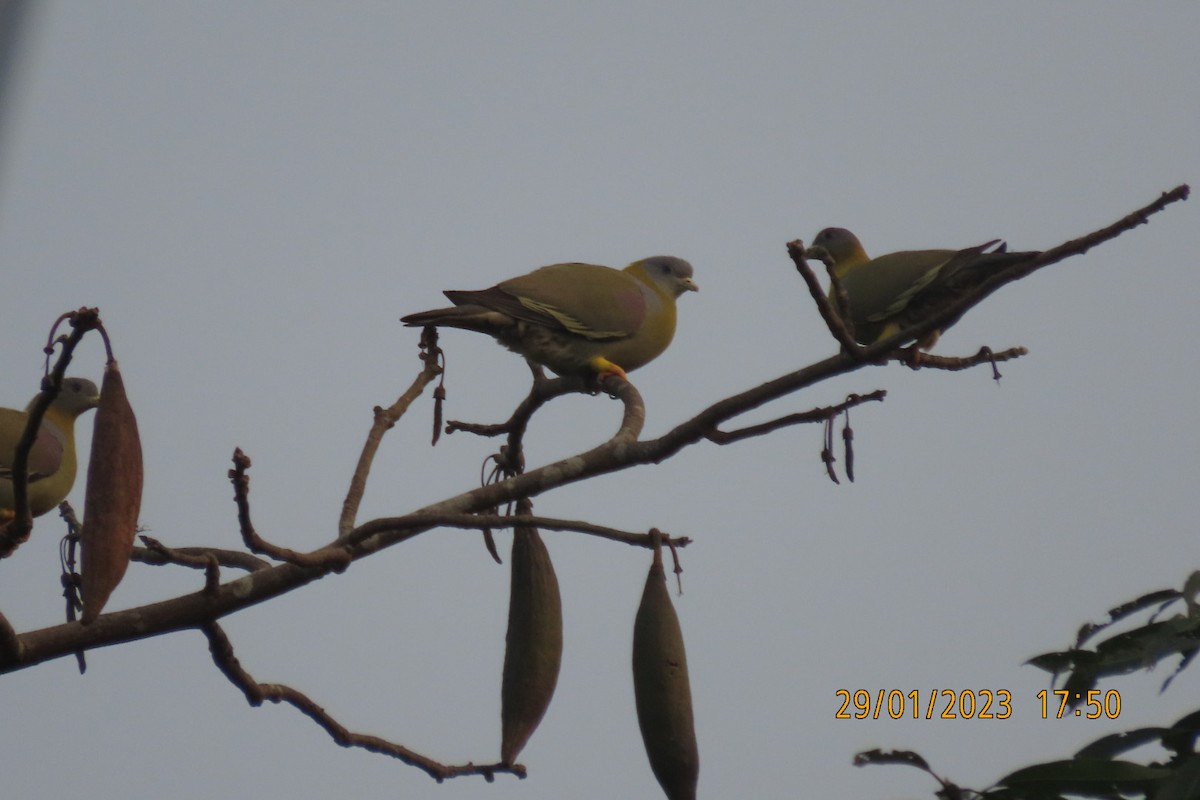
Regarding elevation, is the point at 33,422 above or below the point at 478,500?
above

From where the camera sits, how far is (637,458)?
225cm

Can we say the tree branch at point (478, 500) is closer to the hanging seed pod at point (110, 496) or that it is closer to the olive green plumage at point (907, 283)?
the hanging seed pod at point (110, 496)

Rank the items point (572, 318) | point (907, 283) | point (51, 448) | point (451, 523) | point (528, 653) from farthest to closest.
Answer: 1. point (51, 448)
2. point (572, 318)
3. point (907, 283)
4. point (528, 653)
5. point (451, 523)

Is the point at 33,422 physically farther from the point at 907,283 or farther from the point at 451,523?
the point at 907,283

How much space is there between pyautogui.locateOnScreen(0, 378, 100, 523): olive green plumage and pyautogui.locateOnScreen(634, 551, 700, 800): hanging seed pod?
13.2 ft

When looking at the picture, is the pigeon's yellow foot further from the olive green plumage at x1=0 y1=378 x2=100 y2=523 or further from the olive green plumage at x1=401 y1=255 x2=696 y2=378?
the olive green plumage at x1=0 y1=378 x2=100 y2=523

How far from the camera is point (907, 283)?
4.16 meters

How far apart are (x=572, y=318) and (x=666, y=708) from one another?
8.54 ft

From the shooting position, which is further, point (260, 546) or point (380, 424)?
point (380, 424)

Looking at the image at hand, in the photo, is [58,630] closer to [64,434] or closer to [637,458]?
[637,458]

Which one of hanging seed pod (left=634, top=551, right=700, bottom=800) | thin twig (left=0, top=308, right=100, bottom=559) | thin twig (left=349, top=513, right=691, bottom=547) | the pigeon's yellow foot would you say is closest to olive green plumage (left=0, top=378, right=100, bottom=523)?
the pigeon's yellow foot

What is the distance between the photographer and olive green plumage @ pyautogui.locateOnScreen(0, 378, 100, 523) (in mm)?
5656

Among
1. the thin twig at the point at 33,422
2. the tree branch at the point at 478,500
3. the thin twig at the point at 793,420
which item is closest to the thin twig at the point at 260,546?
the tree branch at the point at 478,500

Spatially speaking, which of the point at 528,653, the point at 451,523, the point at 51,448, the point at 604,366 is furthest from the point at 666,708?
the point at 51,448
